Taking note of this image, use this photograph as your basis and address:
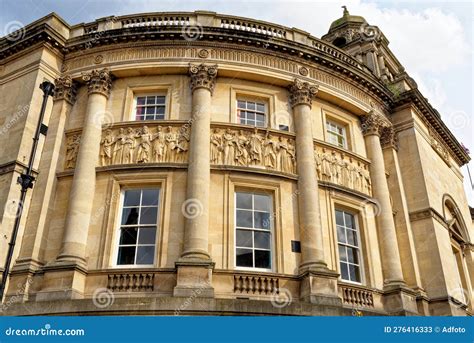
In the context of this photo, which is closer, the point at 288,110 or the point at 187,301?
the point at 187,301

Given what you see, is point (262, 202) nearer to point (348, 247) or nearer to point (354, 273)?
point (348, 247)

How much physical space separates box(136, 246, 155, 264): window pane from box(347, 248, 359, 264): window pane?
6608mm

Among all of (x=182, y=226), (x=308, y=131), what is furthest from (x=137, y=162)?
(x=308, y=131)

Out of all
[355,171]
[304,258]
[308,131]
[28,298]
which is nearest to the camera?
[28,298]

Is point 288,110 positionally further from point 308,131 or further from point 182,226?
point 182,226

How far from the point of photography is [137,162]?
15094mm

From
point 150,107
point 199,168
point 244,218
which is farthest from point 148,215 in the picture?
point 150,107

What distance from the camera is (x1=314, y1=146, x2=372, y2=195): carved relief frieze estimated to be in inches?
647

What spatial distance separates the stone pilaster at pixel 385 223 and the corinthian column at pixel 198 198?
6498mm

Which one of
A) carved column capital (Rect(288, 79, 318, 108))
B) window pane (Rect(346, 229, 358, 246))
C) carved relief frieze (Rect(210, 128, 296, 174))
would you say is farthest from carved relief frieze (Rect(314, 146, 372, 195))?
carved column capital (Rect(288, 79, 318, 108))

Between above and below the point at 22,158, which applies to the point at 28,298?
below

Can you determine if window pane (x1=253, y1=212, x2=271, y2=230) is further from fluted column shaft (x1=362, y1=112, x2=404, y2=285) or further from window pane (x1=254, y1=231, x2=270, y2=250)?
fluted column shaft (x1=362, y1=112, x2=404, y2=285)

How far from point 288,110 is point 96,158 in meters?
7.04

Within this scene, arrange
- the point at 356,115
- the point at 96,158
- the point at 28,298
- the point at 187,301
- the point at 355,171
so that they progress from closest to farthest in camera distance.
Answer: the point at 187,301, the point at 28,298, the point at 96,158, the point at 355,171, the point at 356,115
